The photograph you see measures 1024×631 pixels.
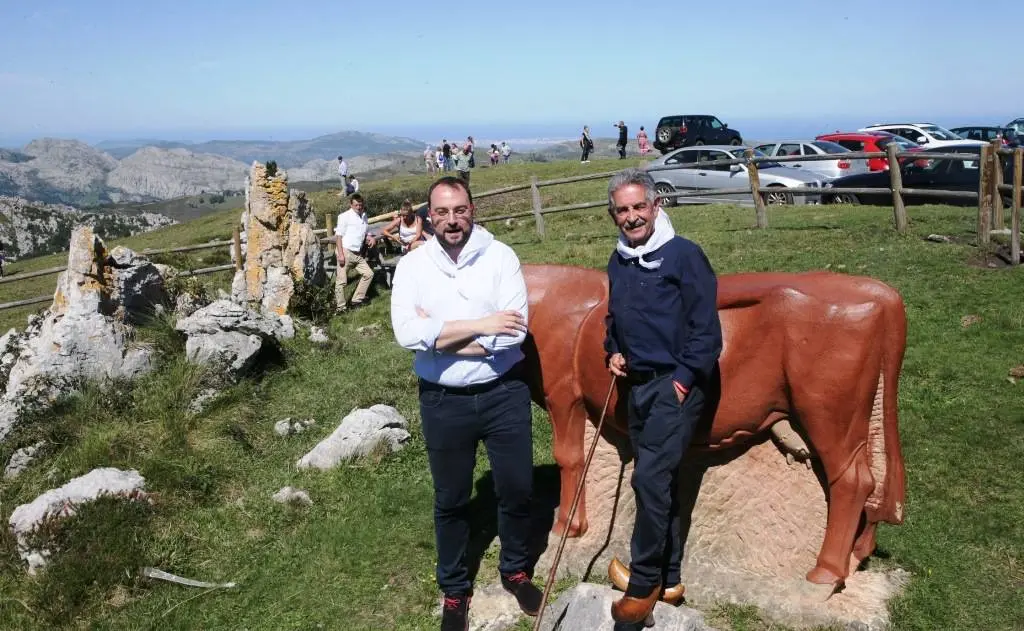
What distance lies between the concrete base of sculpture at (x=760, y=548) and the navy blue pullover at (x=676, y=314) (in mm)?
1009

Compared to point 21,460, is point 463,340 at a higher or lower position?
higher

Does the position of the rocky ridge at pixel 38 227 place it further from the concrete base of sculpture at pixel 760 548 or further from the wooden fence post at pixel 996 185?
the concrete base of sculpture at pixel 760 548

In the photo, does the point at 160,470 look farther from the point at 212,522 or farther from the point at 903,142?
the point at 903,142

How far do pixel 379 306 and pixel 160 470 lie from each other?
5771 mm

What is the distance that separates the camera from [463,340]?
341 centimetres

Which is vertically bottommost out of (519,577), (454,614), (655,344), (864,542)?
(454,614)

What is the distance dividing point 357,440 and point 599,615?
3109 mm

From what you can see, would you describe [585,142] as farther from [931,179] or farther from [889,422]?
[889,422]

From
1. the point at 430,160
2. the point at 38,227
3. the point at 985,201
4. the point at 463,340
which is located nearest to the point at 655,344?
the point at 463,340

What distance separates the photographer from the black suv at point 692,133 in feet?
87.8

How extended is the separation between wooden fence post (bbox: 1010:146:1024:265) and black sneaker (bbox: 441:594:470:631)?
7895 mm

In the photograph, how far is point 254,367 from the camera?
8414 millimetres

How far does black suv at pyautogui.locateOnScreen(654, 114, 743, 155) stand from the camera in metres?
26.8

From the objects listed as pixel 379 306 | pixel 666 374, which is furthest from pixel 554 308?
pixel 379 306
